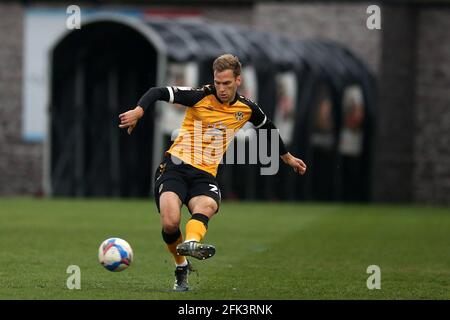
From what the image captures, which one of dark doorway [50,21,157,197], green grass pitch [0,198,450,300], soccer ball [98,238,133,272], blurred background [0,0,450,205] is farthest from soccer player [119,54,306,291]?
dark doorway [50,21,157,197]

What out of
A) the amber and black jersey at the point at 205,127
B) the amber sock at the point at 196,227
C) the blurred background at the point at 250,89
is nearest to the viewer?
the amber sock at the point at 196,227

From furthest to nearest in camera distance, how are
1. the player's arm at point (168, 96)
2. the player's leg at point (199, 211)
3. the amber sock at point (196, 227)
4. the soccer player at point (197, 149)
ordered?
the soccer player at point (197, 149), the player's arm at point (168, 96), the amber sock at point (196, 227), the player's leg at point (199, 211)

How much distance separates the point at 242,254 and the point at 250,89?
587 inches

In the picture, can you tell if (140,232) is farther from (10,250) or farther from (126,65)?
(126,65)

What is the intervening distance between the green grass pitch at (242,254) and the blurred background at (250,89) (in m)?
4.72

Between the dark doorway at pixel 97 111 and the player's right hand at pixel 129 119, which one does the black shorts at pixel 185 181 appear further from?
the dark doorway at pixel 97 111

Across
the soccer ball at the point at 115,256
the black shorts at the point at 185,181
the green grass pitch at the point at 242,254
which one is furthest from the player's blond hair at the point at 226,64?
the green grass pitch at the point at 242,254

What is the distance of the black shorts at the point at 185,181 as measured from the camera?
407 inches

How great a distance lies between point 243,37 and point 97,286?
68.1 ft

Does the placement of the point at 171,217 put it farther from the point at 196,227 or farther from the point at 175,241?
the point at 175,241

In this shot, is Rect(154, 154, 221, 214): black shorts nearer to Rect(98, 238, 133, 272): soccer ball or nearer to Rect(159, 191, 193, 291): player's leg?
Rect(159, 191, 193, 291): player's leg

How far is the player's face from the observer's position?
10.3m

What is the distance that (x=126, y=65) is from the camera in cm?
3066
